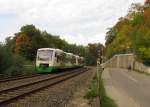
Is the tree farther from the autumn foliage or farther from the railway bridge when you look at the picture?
the autumn foliage

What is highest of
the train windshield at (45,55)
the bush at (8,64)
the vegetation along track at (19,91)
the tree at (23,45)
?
the tree at (23,45)

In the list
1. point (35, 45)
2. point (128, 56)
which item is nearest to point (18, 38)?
point (35, 45)

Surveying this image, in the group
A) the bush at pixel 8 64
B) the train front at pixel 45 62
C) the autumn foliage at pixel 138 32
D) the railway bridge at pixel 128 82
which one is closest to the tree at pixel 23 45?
the railway bridge at pixel 128 82

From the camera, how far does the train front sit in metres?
54.3

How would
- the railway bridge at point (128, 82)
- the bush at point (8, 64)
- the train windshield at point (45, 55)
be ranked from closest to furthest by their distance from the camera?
the railway bridge at point (128, 82) → the bush at point (8, 64) → the train windshield at point (45, 55)

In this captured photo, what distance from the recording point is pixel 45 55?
55250mm

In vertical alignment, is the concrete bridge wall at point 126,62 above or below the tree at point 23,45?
below

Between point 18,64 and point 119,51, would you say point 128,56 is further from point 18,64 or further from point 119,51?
point 18,64

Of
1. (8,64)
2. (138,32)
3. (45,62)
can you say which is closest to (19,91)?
(8,64)

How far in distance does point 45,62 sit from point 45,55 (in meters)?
1.10

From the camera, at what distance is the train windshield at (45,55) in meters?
54.7

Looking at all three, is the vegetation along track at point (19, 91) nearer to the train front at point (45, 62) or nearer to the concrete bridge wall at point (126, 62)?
the train front at point (45, 62)

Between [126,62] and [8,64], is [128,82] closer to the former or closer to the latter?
[8,64]

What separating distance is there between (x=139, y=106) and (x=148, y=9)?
71.9m
